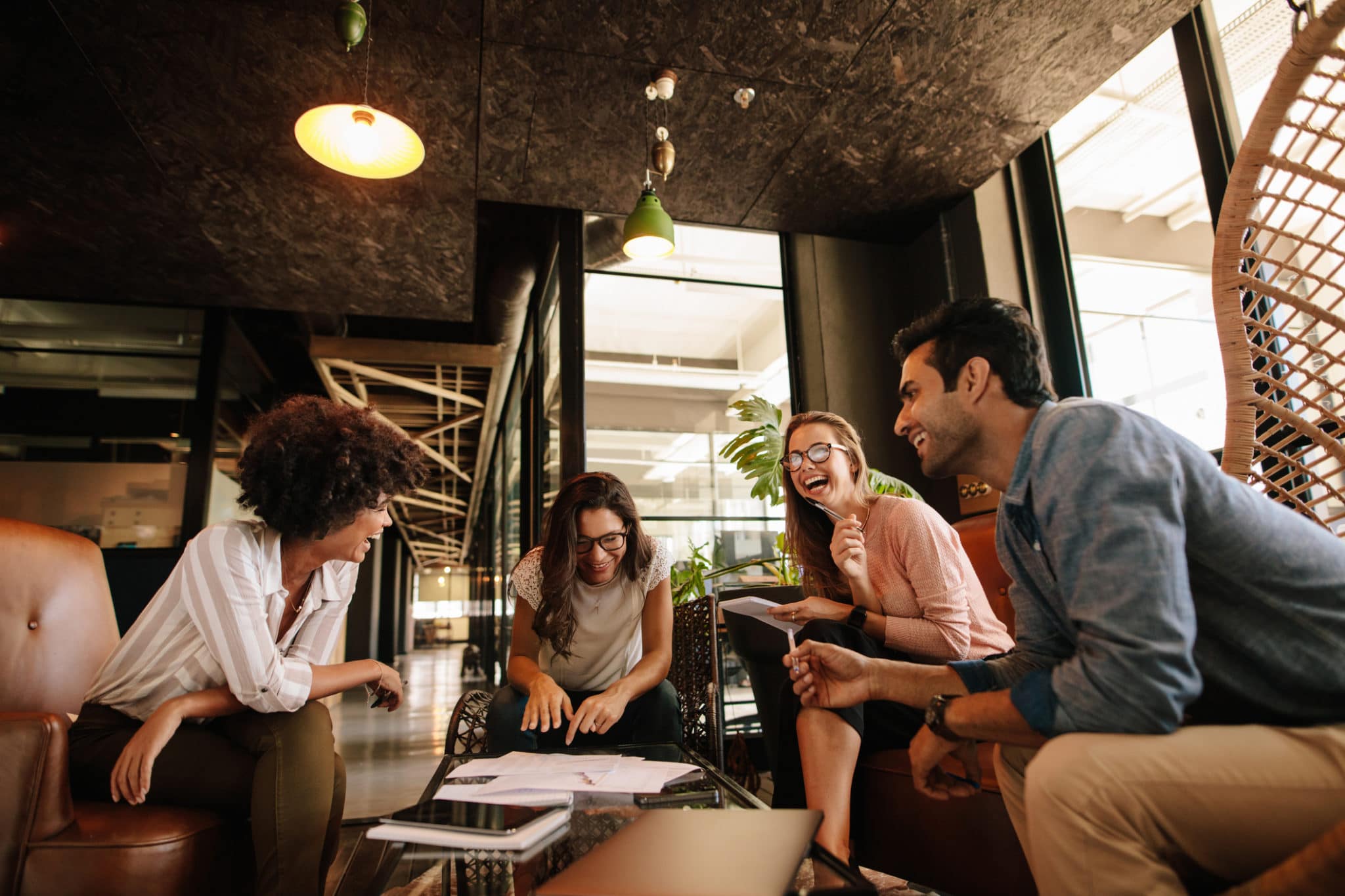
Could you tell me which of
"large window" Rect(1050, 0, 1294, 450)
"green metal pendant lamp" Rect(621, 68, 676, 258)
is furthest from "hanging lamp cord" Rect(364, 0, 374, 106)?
"large window" Rect(1050, 0, 1294, 450)

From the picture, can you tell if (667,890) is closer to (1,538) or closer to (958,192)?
(1,538)

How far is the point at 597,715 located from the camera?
1.73 metres

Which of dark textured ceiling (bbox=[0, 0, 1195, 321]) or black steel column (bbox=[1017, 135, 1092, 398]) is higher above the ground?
dark textured ceiling (bbox=[0, 0, 1195, 321])

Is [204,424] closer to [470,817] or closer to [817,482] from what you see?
[817,482]

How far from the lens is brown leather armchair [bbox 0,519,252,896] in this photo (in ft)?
3.95

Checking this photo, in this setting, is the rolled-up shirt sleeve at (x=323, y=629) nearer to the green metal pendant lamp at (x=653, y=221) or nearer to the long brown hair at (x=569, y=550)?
the long brown hair at (x=569, y=550)

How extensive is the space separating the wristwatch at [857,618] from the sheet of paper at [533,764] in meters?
0.65

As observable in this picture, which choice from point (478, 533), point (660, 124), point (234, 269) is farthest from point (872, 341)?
point (478, 533)

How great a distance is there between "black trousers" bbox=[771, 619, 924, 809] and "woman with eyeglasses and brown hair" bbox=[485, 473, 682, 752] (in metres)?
0.35

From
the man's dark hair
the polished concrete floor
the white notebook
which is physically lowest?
the polished concrete floor

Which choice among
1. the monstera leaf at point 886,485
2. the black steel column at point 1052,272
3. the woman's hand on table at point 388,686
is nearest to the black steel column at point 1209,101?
the black steel column at point 1052,272

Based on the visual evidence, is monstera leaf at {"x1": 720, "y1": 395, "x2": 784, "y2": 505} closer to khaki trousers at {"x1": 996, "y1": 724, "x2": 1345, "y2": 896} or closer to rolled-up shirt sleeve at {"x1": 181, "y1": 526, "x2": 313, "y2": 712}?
rolled-up shirt sleeve at {"x1": 181, "y1": 526, "x2": 313, "y2": 712}

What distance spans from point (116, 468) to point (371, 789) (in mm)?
3086

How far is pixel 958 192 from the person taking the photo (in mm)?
3678
